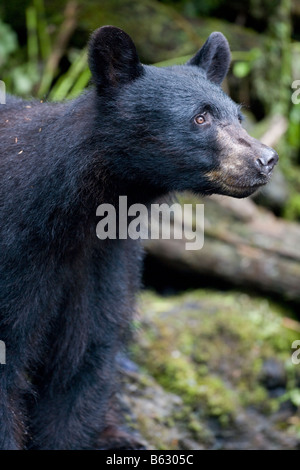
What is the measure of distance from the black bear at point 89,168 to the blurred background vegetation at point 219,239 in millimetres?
789

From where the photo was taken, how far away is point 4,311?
3.75 m

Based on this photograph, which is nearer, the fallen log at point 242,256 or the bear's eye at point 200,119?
the bear's eye at point 200,119

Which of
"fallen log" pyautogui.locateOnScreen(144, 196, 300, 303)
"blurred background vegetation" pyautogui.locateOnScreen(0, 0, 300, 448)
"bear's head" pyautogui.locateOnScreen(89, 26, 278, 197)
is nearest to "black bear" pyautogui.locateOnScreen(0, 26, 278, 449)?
"bear's head" pyautogui.locateOnScreen(89, 26, 278, 197)

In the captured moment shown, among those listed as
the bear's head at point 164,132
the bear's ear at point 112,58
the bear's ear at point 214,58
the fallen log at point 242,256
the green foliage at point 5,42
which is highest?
the green foliage at point 5,42

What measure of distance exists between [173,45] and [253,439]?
5.21m

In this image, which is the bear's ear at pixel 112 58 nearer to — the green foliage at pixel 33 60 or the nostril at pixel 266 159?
the nostril at pixel 266 159

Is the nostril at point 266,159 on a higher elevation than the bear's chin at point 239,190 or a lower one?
higher

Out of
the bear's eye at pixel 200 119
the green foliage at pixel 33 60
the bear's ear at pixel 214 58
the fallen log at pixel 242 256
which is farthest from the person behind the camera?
the green foliage at pixel 33 60

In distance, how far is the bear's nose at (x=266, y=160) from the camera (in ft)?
12.3

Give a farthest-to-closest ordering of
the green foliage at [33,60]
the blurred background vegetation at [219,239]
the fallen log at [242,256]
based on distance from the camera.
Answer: the green foliage at [33,60] < the fallen log at [242,256] < the blurred background vegetation at [219,239]

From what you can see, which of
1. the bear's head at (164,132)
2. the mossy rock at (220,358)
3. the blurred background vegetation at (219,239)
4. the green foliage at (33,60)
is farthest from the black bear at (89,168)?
the green foliage at (33,60)
